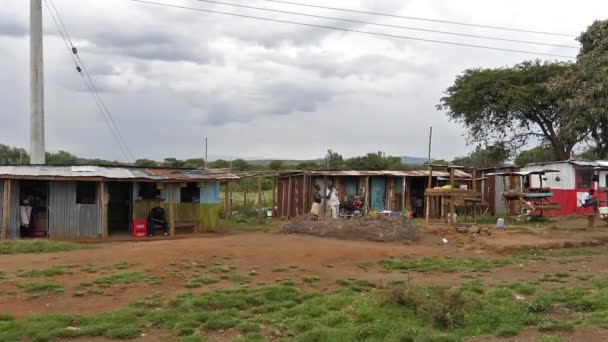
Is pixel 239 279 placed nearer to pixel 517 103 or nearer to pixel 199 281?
pixel 199 281

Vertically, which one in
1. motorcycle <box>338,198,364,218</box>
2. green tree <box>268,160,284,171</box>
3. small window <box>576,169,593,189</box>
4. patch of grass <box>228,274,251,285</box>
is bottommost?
patch of grass <box>228,274,251,285</box>

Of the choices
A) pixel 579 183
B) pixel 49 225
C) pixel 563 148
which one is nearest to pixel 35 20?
pixel 49 225

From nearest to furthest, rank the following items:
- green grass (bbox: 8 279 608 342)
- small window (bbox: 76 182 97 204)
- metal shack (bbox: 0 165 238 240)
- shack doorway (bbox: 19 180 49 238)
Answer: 1. green grass (bbox: 8 279 608 342)
2. metal shack (bbox: 0 165 238 240)
3. shack doorway (bbox: 19 180 49 238)
4. small window (bbox: 76 182 97 204)

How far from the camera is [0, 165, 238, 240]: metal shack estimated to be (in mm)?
18955

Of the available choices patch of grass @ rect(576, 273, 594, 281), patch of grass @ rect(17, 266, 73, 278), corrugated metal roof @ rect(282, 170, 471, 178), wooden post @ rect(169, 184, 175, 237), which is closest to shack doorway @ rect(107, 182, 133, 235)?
wooden post @ rect(169, 184, 175, 237)

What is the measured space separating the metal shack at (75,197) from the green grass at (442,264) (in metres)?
9.95

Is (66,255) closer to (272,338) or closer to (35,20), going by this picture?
(272,338)

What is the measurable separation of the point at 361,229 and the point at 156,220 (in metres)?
7.70

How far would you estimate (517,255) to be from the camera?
1438 cm

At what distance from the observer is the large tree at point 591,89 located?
19.2 metres

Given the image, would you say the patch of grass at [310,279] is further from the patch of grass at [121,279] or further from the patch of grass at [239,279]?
the patch of grass at [121,279]

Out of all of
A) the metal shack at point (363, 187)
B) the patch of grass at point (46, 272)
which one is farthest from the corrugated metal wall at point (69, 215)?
the metal shack at point (363, 187)

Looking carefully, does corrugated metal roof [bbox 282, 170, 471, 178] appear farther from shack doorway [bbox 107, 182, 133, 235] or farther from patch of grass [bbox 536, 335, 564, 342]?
patch of grass [bbox 536, 335, 564, 342]

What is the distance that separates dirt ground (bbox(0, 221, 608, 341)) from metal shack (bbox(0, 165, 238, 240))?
4714mm
